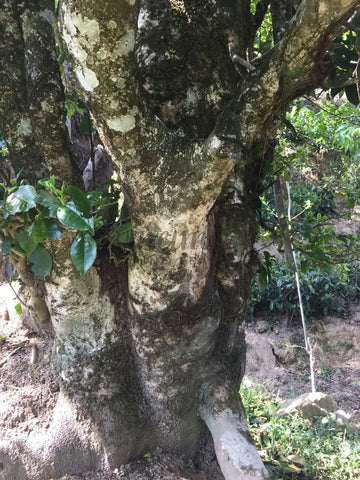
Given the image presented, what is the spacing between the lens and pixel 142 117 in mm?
1403

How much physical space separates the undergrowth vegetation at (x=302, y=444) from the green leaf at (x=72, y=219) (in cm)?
154

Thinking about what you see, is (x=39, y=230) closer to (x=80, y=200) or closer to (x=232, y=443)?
(x=80, y=200)

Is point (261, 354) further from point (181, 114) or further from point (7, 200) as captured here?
point (7, 200)

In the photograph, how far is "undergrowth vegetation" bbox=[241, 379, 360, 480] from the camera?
213 cm

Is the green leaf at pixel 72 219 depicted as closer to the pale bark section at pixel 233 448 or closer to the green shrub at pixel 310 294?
the pale bark section at pixel 233 448

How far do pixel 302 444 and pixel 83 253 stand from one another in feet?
5.99

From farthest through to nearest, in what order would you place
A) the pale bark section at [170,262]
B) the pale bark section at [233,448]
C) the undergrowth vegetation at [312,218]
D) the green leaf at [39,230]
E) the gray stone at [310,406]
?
1. the gray stone at [310,406]
2. the undergrowth vegetation at [312,218]
3. the pale bark section at [233,448]
4. the pale bark section at [170,262]
5. the green leaf at [39,230]

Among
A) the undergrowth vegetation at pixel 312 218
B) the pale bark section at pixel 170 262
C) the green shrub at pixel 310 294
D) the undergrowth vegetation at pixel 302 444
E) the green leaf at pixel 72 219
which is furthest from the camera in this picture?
the green shrub at pixel 310 294

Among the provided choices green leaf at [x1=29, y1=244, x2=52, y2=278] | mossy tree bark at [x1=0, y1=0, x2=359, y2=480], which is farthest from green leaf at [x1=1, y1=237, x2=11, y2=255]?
mossy tree bark at [x1=0, y1=0, x2=359, y2=480]

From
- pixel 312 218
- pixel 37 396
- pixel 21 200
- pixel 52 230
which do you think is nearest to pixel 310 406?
pixel 312 218

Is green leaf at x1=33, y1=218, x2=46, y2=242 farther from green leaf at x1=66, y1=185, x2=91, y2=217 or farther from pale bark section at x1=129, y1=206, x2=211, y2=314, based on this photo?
pale bark section at x1=129, y1=206, x2=211, y2=314

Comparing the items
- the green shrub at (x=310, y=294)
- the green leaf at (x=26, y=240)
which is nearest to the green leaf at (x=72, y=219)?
the green leaf at (x=26, y=240)

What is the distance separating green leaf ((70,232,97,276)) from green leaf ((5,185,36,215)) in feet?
0.62

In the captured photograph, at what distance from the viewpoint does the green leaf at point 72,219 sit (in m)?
1.26
